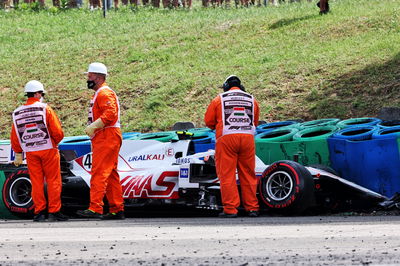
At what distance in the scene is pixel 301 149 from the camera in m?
12.4

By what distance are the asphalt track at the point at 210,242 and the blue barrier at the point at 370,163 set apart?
3.86ft

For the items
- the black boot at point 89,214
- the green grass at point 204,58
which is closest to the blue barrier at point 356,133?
the black boot at point 89,214

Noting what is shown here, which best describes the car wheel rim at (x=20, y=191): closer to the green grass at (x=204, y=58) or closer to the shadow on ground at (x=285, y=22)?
the green grass at (x=204, y=58)

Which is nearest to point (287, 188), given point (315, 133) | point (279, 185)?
point (279, 185)

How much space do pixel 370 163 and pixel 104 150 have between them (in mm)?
3418

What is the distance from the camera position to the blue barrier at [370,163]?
11266mm

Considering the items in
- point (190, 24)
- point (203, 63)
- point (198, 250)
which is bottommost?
Answer: point (198, 250)

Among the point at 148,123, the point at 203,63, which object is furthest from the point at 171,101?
the point at 203,63

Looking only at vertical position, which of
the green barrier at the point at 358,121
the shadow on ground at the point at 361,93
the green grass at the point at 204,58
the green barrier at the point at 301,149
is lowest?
the green barrier at the point at 301,149

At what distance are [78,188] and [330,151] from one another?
3.43m

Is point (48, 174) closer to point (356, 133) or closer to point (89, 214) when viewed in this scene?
point (89, 214)

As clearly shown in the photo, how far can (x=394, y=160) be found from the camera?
36.9ft

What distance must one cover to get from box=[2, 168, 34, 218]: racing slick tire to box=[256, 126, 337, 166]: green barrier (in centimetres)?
330

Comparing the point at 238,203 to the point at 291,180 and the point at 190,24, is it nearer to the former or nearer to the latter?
the point at 291,180
